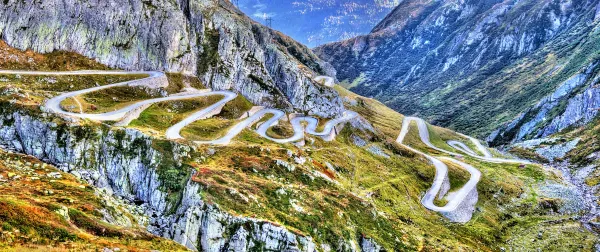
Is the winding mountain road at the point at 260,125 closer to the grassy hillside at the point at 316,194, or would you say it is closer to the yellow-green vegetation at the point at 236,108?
the yellow-green vegetation at the point at 236,108

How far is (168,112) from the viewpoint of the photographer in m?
86.6

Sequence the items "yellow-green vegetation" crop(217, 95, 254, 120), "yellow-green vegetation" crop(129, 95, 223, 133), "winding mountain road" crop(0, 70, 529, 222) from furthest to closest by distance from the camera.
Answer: "yellow-green vegetation" crop(217, 95, 254, 120)
"yellow-green vegetation" crop(129, 95, 223, 133)
"winding mountain road" crop(0, 70, 529, 222)

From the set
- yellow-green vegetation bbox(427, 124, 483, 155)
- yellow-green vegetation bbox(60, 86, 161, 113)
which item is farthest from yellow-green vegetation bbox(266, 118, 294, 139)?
yellow-green vegetation bbox(427, 124, 483, 155)

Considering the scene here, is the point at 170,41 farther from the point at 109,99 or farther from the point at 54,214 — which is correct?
the point at 54,214

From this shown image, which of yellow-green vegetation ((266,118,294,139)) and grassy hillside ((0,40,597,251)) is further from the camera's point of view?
yellow-green vegetation ((266,118,294,139))

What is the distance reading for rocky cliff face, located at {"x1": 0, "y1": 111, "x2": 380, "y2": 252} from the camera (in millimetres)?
46125

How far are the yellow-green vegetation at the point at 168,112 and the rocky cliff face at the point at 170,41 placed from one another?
63.2 feet

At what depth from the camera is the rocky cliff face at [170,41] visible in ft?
333

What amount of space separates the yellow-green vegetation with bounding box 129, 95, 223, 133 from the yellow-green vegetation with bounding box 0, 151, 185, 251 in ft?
81.0

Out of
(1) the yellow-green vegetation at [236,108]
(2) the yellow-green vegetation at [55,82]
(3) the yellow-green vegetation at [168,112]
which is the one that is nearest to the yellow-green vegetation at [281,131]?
(1) the yellow-green vegetation at [236,108]

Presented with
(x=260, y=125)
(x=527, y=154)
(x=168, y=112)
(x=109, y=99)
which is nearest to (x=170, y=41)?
(x=109, y=99)

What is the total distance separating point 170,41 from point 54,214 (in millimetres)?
93773

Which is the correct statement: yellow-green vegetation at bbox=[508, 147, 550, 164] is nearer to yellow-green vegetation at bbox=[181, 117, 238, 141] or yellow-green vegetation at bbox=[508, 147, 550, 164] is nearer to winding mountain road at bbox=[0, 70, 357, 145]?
winding mountain road at bbox=[0, 70, 357, 145]

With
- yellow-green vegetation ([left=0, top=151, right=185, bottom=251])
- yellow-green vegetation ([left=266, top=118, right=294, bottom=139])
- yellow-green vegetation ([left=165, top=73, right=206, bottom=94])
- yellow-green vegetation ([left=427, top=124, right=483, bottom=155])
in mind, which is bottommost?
yellow-green vegetation ([left=427, top=124, right=483, bottom=155])
